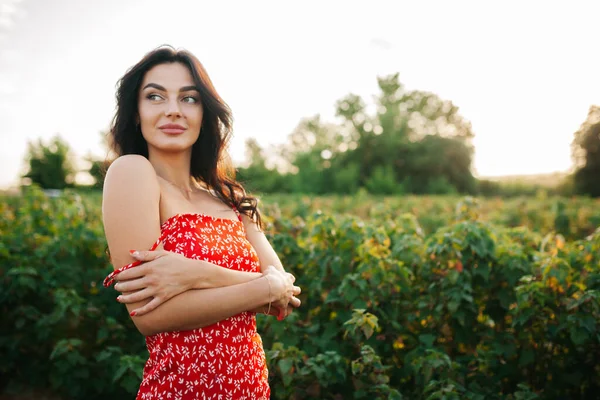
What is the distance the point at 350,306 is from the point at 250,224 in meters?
1.43

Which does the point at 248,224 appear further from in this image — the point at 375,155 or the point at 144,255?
the point at 375,155

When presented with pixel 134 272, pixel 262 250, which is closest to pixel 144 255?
pixel 134 272

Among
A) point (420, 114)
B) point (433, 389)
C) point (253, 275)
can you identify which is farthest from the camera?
point (420, 114)

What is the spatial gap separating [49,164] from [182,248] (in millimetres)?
50623

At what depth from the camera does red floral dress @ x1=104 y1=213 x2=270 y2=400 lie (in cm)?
172

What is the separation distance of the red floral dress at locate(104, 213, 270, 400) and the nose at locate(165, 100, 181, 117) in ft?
1.35

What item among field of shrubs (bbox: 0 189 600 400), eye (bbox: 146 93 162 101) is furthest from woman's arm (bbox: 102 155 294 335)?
field of shrubs (bbox: 0 189 600 400)

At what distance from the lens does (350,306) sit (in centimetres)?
335

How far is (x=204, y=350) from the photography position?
5.73 feet

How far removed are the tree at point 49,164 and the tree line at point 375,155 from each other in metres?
0.09

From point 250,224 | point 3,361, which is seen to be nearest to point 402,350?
point 250,224

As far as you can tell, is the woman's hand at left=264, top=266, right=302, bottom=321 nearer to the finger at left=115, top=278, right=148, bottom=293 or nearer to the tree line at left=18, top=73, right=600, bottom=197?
the finger at left=115, top=278, right=148, bottom=293

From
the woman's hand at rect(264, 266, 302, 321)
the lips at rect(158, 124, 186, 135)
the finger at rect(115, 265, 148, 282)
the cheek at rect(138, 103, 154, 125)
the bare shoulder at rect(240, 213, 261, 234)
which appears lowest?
the woman's hand at rect(264, 266, 302, 321)

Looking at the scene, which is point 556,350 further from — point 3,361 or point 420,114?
point 420,114
